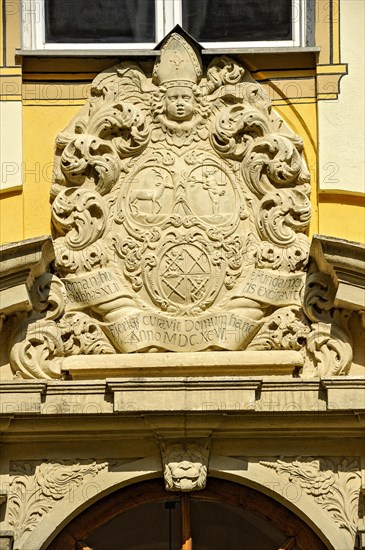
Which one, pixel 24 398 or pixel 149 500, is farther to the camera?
pixel 149 500

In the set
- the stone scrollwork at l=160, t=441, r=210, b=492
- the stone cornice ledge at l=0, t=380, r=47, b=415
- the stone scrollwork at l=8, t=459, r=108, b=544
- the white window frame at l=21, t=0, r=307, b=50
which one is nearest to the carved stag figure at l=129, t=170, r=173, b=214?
the white window frame at l=21, t=0, r=307, b=50

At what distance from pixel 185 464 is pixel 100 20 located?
2.73 metres

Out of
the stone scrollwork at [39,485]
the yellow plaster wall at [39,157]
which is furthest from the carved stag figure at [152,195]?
the stone scrollwork at [39,485]

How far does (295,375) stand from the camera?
11141 mm

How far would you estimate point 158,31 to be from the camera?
11648 mm

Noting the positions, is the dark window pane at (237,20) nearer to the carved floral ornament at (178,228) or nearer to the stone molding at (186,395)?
the carved floral ornament at (178,228)

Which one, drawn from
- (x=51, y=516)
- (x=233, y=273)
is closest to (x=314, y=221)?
(x=233, y=273)

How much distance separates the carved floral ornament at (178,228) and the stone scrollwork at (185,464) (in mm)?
568

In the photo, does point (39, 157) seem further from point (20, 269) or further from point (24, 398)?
point (24, 398)

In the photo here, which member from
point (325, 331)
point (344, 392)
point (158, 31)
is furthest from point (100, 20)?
point (344, 392)

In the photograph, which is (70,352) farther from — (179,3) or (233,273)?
(179,3)

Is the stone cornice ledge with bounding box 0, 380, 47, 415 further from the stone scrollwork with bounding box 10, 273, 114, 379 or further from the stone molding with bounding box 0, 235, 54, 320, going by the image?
the stone molding with bounding box 0, 235, 54, 320

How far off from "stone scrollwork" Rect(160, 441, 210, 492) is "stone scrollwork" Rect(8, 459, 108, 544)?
0.37m

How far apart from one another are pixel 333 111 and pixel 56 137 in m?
1.64
